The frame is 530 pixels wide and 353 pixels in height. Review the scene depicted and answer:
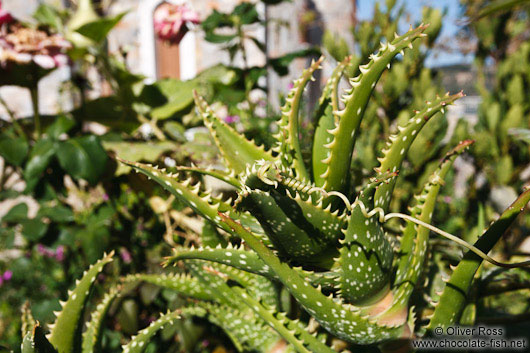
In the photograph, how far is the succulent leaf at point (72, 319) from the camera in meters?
0.49

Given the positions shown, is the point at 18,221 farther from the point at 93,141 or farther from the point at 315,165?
the point at 315,165

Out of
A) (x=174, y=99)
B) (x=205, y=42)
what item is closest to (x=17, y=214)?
(x=174, y=99)

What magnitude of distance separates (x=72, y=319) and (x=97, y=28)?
0.81 m

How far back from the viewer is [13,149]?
98 centimetres

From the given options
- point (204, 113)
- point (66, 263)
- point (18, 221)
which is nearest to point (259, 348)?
point (204, 113)

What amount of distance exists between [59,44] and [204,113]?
0.74 metres

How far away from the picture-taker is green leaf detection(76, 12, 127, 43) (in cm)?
104

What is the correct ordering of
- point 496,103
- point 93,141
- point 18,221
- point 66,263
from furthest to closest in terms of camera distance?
point 496,103 < point 66,263 < point 18,221 < point 93,141

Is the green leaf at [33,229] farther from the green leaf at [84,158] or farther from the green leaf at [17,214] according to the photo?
the green leaf at [84,158]

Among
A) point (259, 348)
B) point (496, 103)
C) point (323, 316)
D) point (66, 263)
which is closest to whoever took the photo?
point (323, 316)

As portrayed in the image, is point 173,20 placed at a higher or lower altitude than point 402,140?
higher

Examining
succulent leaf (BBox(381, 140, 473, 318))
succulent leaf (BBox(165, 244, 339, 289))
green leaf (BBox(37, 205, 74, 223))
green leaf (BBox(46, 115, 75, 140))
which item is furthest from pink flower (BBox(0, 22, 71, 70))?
succulent leaf (BBox(381, 140, 473, 318))

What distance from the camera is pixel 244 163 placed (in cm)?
51

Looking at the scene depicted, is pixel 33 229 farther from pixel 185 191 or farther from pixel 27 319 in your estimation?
pixel 185 191
